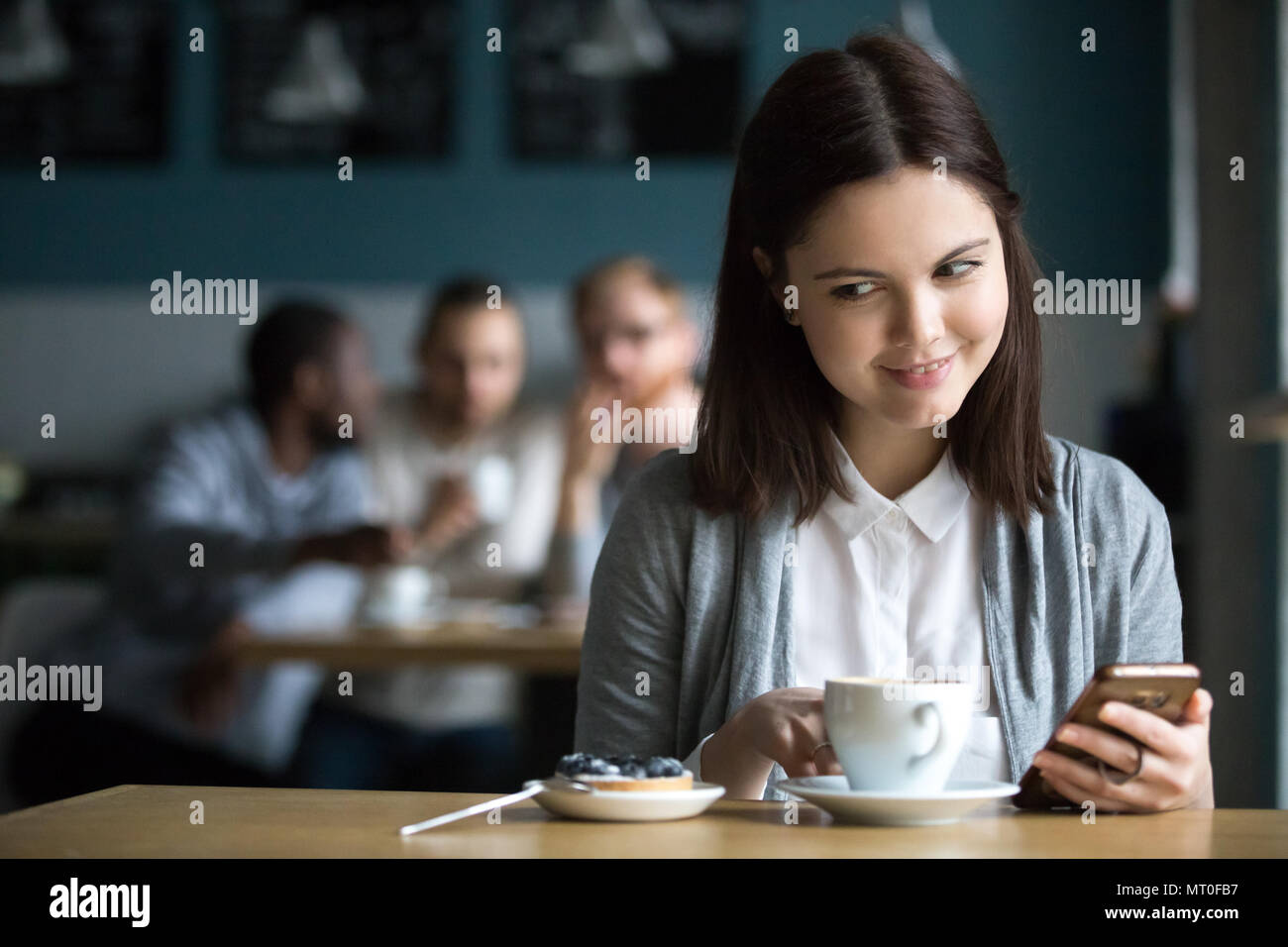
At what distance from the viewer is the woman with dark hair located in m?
1.19

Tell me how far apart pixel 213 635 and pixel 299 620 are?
0.21 metres

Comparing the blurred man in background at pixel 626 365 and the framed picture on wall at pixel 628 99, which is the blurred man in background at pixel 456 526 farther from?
the framed picture on wall at pixel 628 99

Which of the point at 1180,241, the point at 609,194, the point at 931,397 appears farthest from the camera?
the point at 609,194

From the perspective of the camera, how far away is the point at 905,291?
45.6 inches

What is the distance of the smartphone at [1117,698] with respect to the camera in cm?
92

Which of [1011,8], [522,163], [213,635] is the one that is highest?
[1011,8]

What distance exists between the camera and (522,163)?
5234mm

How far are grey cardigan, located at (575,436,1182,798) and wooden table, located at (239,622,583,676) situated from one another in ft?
4.34

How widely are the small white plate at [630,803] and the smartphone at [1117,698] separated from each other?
0.74 ft

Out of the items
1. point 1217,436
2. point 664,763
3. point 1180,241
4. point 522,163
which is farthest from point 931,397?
point 522,163

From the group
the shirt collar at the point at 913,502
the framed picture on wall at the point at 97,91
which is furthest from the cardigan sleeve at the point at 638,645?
the framed picture on wall at the point at 97,91

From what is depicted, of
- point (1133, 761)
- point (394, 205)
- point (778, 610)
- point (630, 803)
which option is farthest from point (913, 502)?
point (394, 205)
